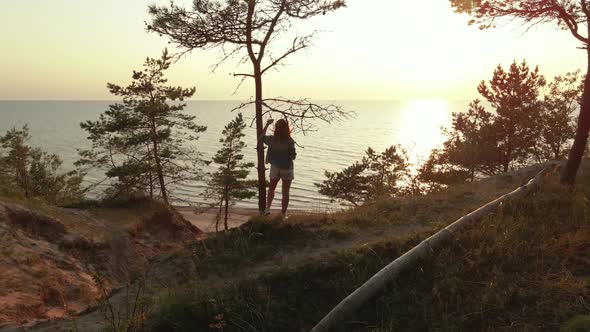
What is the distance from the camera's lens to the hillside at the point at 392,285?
4.50 metres

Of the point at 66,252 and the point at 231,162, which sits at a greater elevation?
the point at 231,162

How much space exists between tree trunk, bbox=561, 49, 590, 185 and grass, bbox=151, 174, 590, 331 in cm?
322

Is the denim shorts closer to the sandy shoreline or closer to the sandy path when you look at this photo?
the sandy path

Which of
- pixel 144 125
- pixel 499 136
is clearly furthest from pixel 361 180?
pixel 144 125

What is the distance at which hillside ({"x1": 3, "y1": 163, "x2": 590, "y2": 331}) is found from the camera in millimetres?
4504

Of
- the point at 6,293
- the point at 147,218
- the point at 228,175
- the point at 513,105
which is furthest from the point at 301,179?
the point at 6,293

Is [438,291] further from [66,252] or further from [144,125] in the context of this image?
[144,125]

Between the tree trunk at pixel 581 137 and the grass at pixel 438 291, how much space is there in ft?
10.6

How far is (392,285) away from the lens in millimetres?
5102

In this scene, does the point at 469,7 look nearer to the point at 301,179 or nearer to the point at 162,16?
the point at 162,16

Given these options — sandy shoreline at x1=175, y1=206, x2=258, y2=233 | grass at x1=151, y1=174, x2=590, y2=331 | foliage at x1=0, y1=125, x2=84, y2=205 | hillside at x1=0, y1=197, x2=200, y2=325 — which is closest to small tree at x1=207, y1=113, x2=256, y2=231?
sandy shoreline at x1=175, y1=206, x2=258, y2=233

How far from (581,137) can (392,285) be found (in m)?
6.38

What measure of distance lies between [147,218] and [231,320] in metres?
11.8

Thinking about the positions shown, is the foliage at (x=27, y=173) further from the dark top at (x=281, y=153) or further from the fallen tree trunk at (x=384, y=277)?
the fallen tree trunk at (x=384, y=277)
